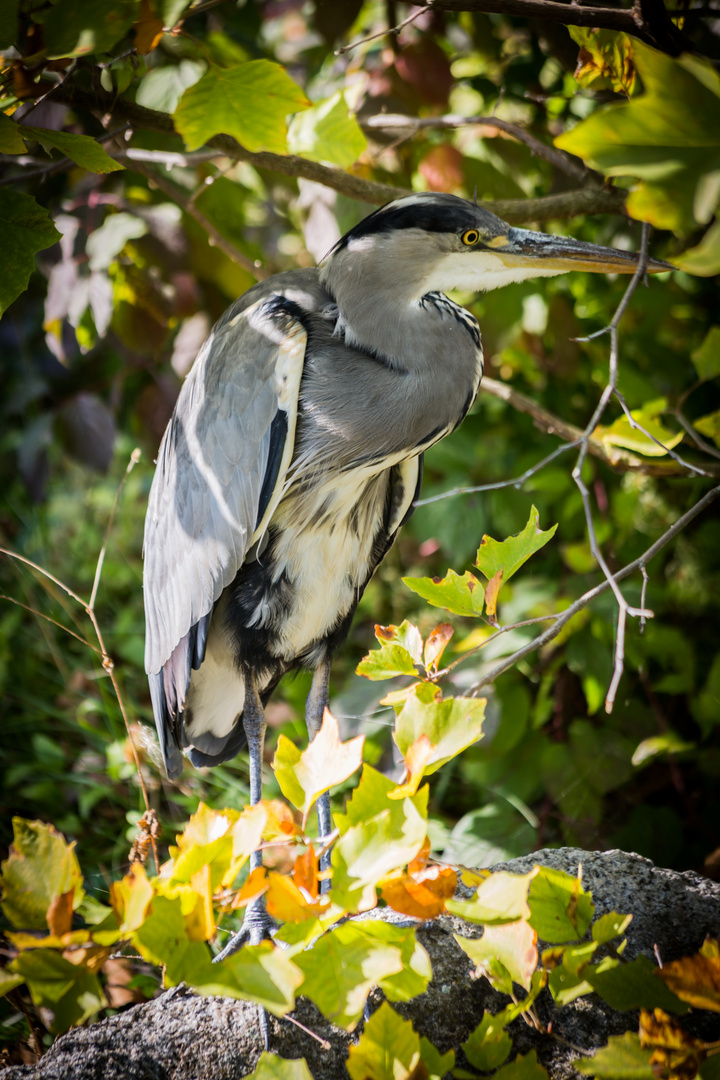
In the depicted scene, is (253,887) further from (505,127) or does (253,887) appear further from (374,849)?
(505,127)

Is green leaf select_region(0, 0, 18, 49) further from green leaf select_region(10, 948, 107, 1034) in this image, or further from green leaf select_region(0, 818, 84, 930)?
green leaf select_region(10, 948, 107, 1034)

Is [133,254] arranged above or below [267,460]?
above

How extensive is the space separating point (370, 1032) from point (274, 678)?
111cm

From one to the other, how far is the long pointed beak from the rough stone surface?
46.8 inches

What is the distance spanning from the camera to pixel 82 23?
0.89 meters

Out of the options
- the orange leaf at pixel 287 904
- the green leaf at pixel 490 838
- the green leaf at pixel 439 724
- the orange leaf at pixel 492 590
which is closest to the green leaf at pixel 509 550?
the orange leaf at pixel 492 590

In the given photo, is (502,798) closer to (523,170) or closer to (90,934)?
(90,934)

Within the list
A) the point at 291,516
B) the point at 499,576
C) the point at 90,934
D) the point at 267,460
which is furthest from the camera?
the point at 291,516

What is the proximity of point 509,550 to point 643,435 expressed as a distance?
600 mm

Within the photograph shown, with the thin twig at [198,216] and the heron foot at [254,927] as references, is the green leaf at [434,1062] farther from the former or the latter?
the thin twig at [198,216]

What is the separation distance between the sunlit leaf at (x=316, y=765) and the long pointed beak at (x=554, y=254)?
1.03 metres

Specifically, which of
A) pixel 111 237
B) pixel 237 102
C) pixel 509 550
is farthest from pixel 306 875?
pixel 111 237

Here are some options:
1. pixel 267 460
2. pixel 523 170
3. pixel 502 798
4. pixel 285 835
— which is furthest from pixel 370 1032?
pixel 523 170

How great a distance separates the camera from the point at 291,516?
163 centimetres
